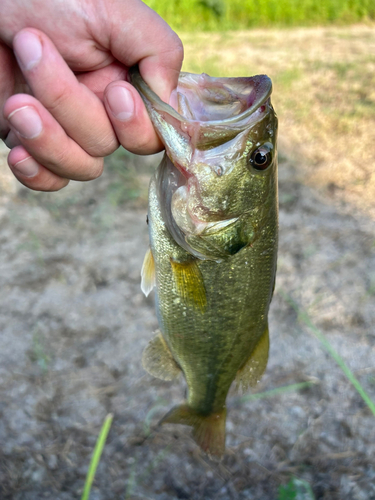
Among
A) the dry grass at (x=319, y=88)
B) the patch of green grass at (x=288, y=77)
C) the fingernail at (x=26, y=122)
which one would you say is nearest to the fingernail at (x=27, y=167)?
the fingernail at (x=26, y=122)

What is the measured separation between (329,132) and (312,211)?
1.54 metres

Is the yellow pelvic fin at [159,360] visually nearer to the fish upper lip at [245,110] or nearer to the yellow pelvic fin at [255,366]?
the yellow pelvic fin at [255,366]

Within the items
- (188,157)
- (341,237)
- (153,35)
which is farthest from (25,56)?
(341,237)

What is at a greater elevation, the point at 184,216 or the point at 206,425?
the point at 184,216

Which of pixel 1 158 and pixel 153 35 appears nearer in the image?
pixel 153 35

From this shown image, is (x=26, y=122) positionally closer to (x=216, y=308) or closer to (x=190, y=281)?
(x=190, y=281)

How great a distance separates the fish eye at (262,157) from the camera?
121 cm

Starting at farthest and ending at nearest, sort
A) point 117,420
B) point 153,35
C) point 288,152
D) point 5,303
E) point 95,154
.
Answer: point 288,152 < point 5,303 < point 117,420 < point 95,154 < point 153,35

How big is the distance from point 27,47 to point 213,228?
2.28 ft

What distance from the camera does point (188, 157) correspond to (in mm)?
1199

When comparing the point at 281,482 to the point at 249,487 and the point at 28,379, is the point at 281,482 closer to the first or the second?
the point at 249,487

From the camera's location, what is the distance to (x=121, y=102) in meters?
1.18

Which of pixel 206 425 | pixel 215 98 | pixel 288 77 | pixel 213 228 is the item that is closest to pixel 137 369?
pixel 206 425

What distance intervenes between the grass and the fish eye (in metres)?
9.14
